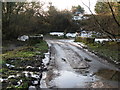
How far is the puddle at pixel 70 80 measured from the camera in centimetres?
749

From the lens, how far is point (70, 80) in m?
8.32

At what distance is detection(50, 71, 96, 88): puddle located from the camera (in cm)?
749

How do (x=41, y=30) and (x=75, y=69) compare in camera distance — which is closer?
(x=75, y=69)

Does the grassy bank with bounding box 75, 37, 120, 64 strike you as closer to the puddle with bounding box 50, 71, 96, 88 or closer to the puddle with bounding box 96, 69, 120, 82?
the puddle with bounding box 96, 69, 120, 82

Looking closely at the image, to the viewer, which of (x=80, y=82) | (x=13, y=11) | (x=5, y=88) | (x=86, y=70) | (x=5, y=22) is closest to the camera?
(x=5, y=88)

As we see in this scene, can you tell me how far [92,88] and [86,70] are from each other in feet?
10.8

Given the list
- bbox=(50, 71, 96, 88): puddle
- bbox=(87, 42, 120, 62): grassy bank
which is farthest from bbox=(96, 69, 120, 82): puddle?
bbox=(87, 42, 120, 62): grassy bank

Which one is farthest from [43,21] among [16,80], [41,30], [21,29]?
[16,80]

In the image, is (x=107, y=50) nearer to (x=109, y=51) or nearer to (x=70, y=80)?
(x=109, y=51)

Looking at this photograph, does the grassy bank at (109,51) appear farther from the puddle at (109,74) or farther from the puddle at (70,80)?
the puddle at (70,80)

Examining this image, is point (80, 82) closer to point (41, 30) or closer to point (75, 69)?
point (75, 69)

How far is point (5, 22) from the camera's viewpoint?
27281mm

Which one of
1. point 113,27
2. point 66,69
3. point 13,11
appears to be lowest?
point 66,69

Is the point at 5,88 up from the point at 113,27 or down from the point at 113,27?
down
